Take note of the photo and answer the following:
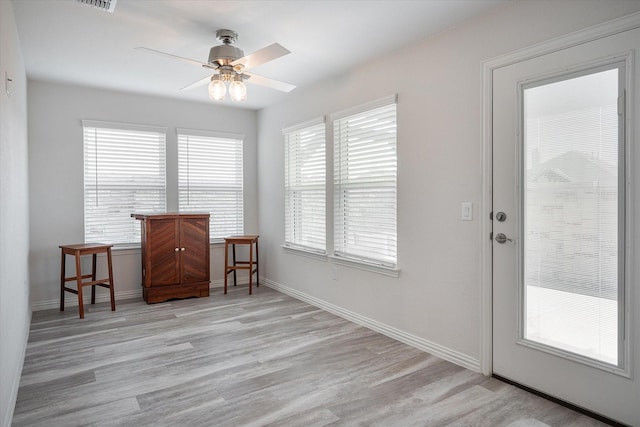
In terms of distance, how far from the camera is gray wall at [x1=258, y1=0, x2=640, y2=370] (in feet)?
8.41

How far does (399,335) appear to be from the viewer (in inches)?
135

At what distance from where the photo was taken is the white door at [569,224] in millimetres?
2072

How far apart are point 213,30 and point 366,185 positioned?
186 centimetres

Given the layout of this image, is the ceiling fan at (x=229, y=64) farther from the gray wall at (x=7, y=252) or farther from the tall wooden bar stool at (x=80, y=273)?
the tall wooden bar stool at (x=80, y=273)

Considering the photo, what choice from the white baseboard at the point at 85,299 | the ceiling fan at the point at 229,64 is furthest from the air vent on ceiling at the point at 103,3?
the white baseboard at the point at 85,299

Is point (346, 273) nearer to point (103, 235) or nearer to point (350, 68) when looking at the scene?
point (350, 68)

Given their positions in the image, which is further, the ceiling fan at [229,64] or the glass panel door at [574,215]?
the ceiling fan at [229,64]

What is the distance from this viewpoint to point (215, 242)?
18.1 feet

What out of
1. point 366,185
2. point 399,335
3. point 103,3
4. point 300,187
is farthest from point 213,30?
point 399,335

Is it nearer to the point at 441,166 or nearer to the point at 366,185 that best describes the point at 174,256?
the point at 366,185

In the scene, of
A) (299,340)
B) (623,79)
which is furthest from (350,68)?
(299,340)

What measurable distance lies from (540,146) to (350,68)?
2.07 meters

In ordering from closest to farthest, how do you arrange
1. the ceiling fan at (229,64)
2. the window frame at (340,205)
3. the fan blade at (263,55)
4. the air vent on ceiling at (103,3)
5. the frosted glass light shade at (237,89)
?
the air vent on ceiling at (103,3) → the fan blade at (263,55) → the ceiling fan at (229,64) → the frosted glass light shade at (237,89) → the window frame at (340,205)

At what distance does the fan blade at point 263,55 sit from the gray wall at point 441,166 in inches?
48.3
